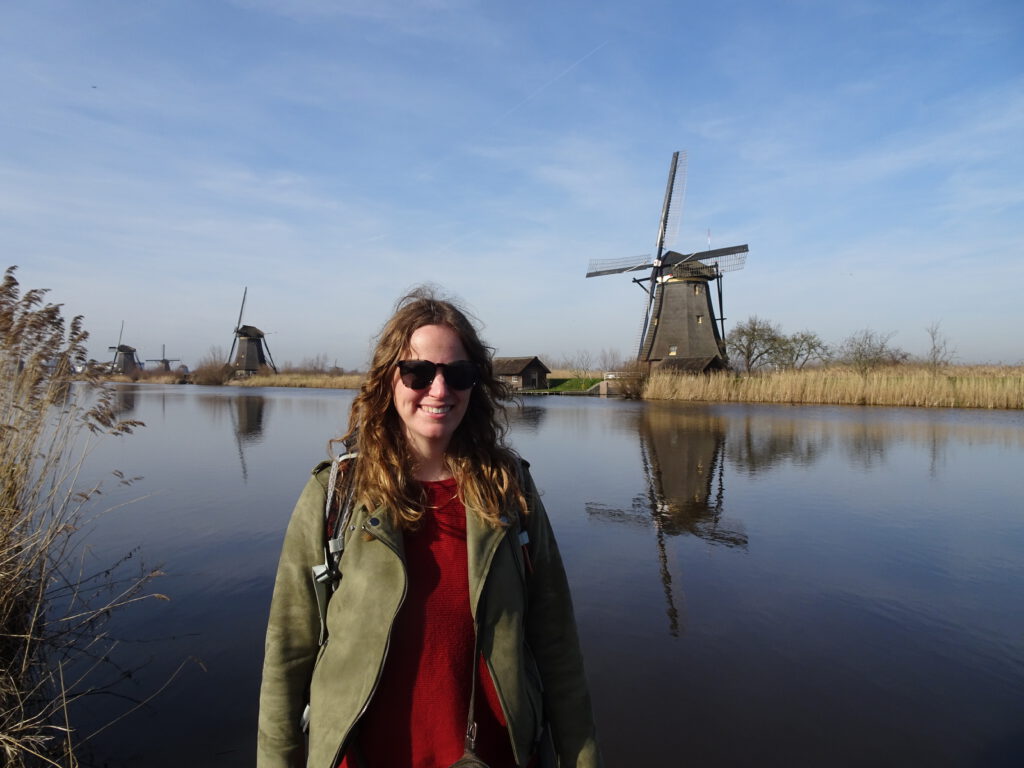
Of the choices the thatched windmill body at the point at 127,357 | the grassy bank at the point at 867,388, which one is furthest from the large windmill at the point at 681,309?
the thatched windmill body at the point at 127,357

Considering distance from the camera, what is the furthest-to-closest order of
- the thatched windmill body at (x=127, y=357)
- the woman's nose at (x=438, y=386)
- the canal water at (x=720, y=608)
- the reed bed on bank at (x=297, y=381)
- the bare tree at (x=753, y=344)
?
1. the thatched windmill body at (x=127, y=357)
2. the reed bed on bank at (x=297, y=381)
3. the bare tree at (x=753, y=344)
4. the canal water at (x=720, y=608)
5. the woman's nose at (x=438, y=386)

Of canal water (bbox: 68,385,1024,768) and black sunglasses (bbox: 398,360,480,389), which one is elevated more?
black sunglasses (bbox: 398,360,480,389)

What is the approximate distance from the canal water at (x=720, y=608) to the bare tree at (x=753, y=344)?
103 ft

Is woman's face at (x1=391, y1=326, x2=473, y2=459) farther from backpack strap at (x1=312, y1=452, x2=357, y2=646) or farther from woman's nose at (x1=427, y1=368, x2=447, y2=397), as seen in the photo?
backpack strap at (x1=312, y1=452, x2=357, y2=646)

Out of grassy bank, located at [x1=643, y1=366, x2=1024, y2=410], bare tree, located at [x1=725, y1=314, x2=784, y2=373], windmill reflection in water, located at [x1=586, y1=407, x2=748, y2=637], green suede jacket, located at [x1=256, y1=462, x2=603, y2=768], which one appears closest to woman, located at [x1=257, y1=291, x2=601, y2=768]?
green suede jacket, located at [x1=256, y1=462, x2=603, y2=768]

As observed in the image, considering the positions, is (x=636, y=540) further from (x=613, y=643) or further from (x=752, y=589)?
(x=613, y=643)

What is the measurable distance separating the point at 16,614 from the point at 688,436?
13.3 meters

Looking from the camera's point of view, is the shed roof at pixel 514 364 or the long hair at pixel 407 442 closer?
the long hair at pixel 407 442

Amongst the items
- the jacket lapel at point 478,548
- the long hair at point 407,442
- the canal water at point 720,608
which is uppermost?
the long hair at point 407,442

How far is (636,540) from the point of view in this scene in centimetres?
621

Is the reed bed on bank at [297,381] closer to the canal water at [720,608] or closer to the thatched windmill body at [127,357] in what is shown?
the thatched windmill body at [127,357]

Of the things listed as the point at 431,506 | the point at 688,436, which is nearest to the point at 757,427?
the point at 688,436

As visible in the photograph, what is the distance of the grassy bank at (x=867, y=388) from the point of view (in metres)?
20.7

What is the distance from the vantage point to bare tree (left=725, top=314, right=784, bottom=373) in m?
40.3
